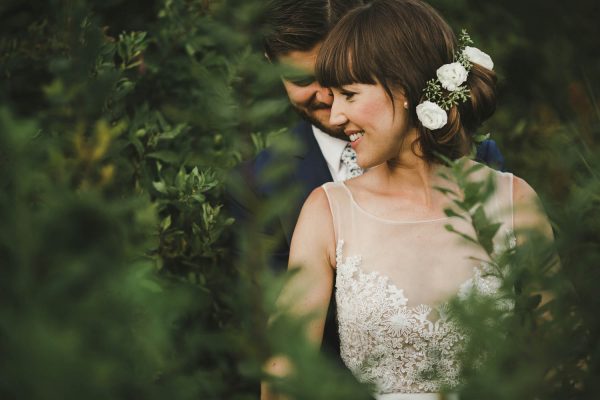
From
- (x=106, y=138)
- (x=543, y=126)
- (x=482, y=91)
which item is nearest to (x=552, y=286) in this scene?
(x=106, y=138)

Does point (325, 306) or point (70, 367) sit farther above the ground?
point (70, 367)

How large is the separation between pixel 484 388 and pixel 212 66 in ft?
9.75

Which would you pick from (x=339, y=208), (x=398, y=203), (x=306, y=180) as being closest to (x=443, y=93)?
(x=398, y=203)

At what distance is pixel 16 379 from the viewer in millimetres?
781

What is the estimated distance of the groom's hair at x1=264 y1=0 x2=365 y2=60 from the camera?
150 inches

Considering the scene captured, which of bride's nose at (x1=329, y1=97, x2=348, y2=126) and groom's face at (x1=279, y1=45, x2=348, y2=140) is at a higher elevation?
bride's nose at (x1=329, y1=97, x2=348, y2=126)

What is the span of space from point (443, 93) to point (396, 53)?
27 centimetres

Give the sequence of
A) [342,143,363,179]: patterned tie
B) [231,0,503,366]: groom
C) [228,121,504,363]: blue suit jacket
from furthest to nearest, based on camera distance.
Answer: [342,143,363,179]: patterned tie
[231,0,503,366]: groom
[228,121,504,363]: blue suit jacket

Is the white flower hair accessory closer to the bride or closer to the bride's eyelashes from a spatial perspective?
the bride

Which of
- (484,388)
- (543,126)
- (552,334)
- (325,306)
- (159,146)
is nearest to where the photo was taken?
(484,388)

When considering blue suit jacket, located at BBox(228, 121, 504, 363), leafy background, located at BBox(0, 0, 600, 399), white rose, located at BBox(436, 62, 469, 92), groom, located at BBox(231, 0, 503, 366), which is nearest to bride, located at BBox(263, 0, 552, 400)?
white rose, located at BBox(436, 62, 469, 92)

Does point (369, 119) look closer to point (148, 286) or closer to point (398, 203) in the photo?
point (398, 203)

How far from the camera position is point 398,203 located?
11.0 feet

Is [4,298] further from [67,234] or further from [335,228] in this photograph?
[335,228]
